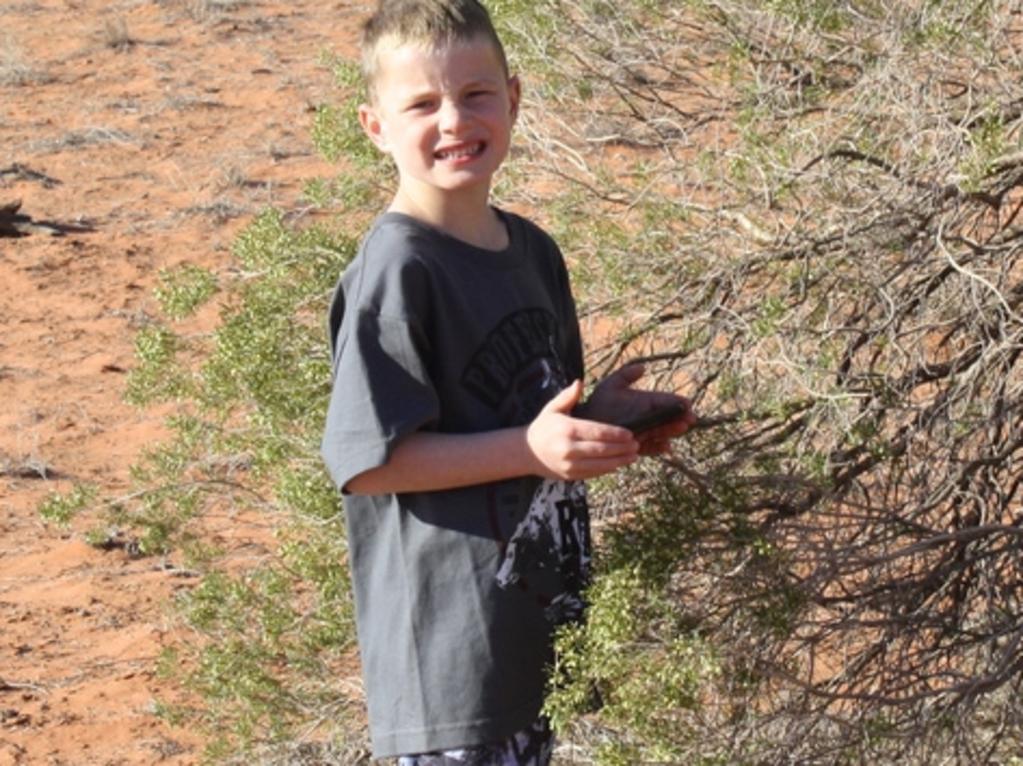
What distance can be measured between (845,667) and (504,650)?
1.20 metres

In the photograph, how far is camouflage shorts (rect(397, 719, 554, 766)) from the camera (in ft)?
7.58

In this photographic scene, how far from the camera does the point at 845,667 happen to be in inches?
131

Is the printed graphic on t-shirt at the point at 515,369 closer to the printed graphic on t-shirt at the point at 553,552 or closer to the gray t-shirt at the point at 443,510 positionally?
the gray t-shirt at the point at 443,510

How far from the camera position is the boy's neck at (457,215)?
7.74ft

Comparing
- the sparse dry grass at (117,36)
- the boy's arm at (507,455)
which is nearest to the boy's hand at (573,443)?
the boy's arm at (507,455)

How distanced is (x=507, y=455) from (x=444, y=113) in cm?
44

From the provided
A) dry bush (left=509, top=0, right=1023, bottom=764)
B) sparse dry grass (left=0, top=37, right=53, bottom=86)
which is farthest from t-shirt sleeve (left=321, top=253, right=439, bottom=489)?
sparse dry grass (left=0, top=37, right=53, bottom=86)

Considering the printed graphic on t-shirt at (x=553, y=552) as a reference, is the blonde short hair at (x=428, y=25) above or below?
above

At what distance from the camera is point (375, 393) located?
2205 millimetres

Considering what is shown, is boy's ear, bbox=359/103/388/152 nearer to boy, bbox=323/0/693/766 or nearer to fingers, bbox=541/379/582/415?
boy, bbox=323/0/693/766

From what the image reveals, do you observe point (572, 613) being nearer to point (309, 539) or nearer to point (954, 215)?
point (309, 539)

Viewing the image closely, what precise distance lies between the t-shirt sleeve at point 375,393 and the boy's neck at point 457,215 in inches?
6.9

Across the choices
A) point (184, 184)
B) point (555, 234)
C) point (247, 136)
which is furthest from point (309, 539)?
point (247, 136)

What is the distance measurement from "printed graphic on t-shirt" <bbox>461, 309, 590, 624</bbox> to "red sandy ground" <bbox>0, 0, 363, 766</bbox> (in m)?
1.98
